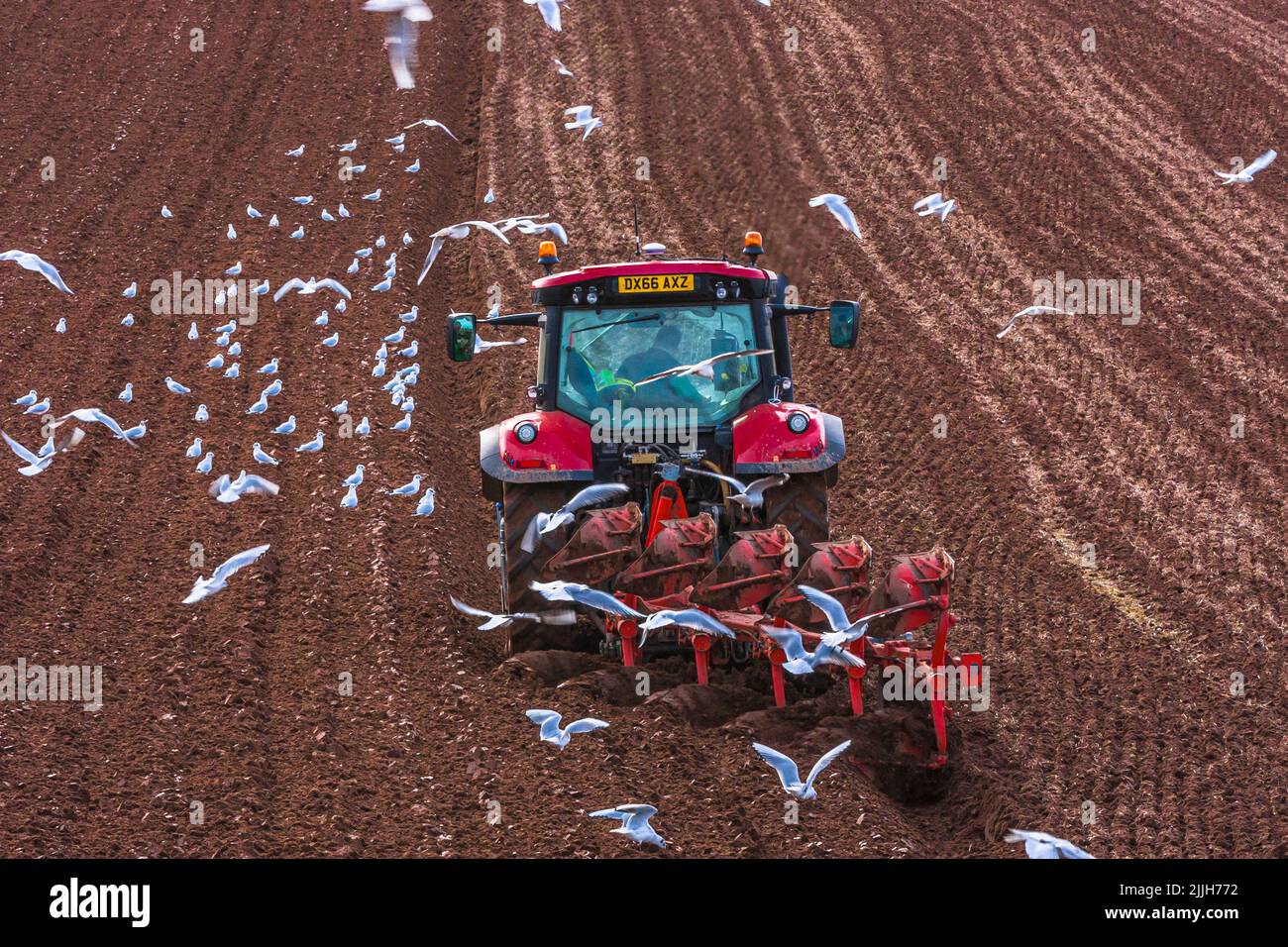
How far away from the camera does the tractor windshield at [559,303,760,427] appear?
25.1ft

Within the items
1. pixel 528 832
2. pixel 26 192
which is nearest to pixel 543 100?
pixel 26 192

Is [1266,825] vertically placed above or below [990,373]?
above

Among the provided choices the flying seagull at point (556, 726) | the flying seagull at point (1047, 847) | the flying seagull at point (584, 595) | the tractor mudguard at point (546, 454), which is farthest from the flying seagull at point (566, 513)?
the flying seagull at point (1047, 847)

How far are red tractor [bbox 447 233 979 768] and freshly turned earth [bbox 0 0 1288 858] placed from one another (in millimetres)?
Answer: 396

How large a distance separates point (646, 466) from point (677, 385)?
44 cm

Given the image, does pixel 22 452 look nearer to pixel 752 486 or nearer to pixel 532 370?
pixel 752 486

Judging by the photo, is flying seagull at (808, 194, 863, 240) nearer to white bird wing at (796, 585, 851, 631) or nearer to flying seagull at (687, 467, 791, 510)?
flying seagull at (687, 467, 791, 510)

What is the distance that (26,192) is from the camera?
15875 mm

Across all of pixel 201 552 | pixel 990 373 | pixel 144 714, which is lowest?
pixel 990 373

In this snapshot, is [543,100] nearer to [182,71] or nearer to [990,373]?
[182,71]

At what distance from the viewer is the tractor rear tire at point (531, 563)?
7281mm

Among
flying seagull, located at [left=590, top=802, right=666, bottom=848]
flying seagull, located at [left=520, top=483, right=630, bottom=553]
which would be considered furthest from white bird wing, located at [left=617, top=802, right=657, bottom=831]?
flying seagull, located at [left=520, top=483, right=630, bottom=553]

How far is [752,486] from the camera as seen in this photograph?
23.8 ft

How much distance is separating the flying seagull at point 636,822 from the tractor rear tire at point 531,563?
6.62 feet
